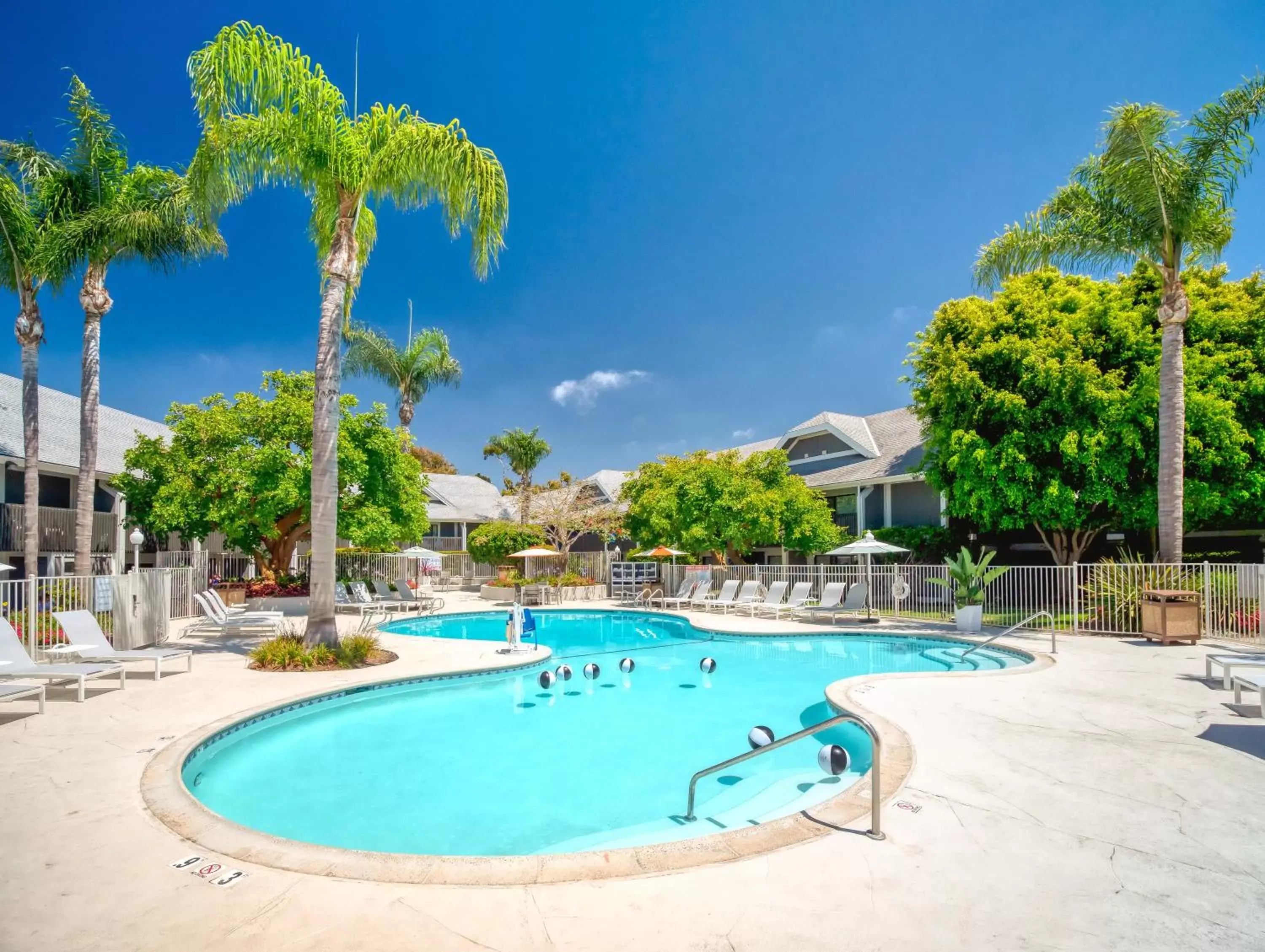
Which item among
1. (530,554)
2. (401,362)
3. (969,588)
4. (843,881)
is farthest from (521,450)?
(843,881)

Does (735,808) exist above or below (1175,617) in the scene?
below

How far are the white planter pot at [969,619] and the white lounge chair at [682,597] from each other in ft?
27.9

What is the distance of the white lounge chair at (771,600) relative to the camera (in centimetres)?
1973

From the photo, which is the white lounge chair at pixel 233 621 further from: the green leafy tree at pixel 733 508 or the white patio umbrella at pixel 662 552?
the green leafy tree at pixel 733 508

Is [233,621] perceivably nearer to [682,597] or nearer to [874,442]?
[682,597]

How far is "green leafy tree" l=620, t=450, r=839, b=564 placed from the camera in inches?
946

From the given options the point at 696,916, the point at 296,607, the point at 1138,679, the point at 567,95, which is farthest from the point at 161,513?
the point at 1138,679

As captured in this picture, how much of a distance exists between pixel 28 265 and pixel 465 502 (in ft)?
93.9

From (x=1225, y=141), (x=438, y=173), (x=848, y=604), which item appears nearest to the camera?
(x=438, y=173)

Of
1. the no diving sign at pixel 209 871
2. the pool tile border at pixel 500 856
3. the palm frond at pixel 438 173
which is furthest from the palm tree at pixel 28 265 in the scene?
the no diving sign at pixel 209 871

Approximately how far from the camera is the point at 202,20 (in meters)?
13.5

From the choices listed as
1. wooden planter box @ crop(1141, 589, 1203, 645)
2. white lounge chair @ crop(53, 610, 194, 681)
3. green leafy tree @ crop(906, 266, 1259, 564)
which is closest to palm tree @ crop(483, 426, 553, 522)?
green leafy tree @ crop(906, 266, 1259, 564)

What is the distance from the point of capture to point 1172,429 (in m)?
14.5

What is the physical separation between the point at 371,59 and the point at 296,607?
1487 cm
